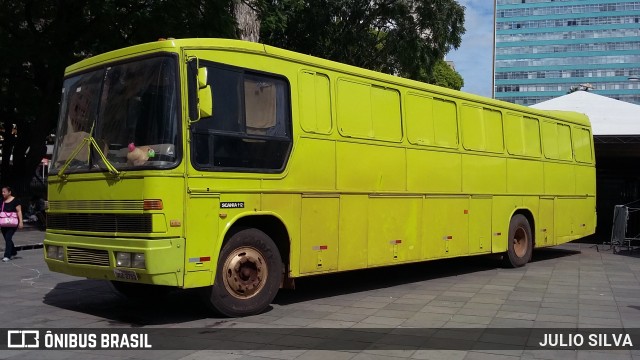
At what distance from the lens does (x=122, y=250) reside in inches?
269

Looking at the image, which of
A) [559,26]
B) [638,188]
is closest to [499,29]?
[559,26]

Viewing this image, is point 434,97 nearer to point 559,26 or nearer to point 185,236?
point 185,236

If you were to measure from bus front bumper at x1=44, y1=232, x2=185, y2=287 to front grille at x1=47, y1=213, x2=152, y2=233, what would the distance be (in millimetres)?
112

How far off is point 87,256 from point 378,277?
→ 578 cm

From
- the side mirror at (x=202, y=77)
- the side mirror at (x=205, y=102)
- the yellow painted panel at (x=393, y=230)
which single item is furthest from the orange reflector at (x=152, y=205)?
the yellow painted panel at (x=393, y=230)

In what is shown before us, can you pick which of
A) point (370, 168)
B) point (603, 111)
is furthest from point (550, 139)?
point (603, 111)

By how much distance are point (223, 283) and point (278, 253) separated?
0.90m

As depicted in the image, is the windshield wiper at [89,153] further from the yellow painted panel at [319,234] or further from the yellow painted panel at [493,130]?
the yellow painted panel at [493,130]

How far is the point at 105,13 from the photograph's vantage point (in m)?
18.0

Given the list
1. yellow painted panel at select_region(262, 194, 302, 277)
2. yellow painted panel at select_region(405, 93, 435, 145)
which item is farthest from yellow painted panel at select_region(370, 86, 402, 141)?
yellow painted panel at select_region(262, 194, 302, 277)

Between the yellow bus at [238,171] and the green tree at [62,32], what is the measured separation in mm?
9207

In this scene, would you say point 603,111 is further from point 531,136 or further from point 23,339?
point 23,339

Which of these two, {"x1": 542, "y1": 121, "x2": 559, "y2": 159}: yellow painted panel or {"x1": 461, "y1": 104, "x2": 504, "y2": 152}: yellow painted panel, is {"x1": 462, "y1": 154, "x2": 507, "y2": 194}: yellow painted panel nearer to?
{"x1": 461, "y1": 104, "x2": 504, "y2": 152}: yellow painted panel

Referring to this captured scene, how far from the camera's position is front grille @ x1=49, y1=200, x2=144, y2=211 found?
679 cm
